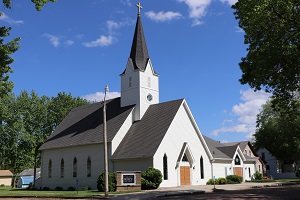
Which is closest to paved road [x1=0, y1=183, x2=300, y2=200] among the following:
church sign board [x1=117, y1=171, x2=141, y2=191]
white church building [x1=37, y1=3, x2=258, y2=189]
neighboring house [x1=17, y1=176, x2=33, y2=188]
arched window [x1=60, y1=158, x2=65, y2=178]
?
church sign board [x1=117, y1=171, x2=141, y2=191]

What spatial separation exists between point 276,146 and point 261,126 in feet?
14.5

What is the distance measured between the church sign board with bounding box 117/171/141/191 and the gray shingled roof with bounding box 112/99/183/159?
2.92 m

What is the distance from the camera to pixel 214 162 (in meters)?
42.5

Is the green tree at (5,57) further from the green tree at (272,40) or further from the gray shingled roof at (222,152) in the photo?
the gray shingled roof at (222,152)

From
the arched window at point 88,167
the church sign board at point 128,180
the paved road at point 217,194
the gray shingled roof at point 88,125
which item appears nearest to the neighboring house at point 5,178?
the gray shingled roof at point 88,125

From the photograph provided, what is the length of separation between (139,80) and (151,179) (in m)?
13.2

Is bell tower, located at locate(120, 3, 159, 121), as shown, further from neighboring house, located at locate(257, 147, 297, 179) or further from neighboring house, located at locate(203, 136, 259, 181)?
neighboring house, located at locate(257, 147, 297, 179)

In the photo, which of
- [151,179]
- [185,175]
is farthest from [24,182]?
[151,179]

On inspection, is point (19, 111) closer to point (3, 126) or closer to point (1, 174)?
point (3, 126)

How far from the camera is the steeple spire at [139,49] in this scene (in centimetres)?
4322

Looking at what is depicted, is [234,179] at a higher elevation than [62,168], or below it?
below

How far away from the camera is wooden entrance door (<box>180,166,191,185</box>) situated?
36.9 metres

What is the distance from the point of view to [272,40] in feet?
70.4

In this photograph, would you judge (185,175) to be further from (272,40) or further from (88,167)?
(272,40)
